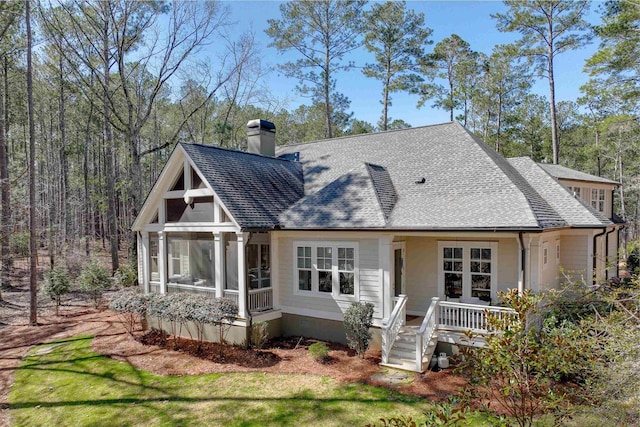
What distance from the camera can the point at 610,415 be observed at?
11.8ft

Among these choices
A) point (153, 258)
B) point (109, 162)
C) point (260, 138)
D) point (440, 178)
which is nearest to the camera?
point (440, 178)

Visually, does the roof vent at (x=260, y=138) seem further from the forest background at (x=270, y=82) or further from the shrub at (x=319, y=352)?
the shrub at (x=319, y=352)

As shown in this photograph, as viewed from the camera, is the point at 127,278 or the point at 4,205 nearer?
the point at 4,205

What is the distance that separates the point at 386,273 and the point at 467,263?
253 centimetres

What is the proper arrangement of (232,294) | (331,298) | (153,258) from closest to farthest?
(331,298) < (232,294) < (153,258)

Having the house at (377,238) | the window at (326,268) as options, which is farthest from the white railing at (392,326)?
the window at (326,268)

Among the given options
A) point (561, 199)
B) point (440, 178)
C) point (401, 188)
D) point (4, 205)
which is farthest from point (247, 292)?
point (4, 205)

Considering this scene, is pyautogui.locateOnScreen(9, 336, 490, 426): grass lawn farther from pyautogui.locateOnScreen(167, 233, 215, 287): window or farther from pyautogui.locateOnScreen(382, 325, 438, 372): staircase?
pyautogui.locateOnScreen(167, 233, 215, 287): window

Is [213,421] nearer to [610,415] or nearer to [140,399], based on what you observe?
[140,399]

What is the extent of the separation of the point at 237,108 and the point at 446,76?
17476 mm

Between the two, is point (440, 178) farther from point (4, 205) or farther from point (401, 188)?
point (4, 205)

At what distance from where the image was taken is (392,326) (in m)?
9.61

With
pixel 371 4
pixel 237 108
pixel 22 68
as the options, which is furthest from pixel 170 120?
pixel 371 4

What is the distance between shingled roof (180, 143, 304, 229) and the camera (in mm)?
11398
